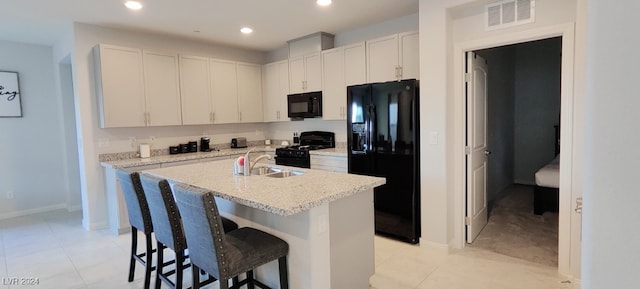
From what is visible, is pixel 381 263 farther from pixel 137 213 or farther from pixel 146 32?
→ pixel 146 32

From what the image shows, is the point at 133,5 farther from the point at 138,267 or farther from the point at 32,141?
the point at 32,141

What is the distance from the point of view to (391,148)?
11.6ft

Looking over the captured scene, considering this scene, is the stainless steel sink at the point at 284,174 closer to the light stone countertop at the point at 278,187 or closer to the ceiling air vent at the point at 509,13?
the light stone countertop at the point at 278,187

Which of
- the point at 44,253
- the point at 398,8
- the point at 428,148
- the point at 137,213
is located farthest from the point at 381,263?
the point at 44,253

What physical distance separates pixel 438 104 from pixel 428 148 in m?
0.44

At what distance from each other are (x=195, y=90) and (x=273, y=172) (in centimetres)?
254

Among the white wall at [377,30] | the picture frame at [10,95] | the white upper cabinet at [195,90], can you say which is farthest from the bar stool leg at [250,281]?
the picture frame at [10,95]

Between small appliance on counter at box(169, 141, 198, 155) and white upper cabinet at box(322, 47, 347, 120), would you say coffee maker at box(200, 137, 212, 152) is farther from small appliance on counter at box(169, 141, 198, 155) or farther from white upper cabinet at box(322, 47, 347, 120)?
white upper cabinet at box(322, 47, 347, 120)

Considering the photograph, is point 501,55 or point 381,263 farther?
point 501,55

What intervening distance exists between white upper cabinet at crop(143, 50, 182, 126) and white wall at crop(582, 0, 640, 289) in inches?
184

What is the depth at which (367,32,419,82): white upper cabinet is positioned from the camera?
3760mm

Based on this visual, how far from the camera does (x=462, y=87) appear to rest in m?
3.26

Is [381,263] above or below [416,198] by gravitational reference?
below

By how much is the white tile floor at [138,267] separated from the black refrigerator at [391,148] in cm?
29
